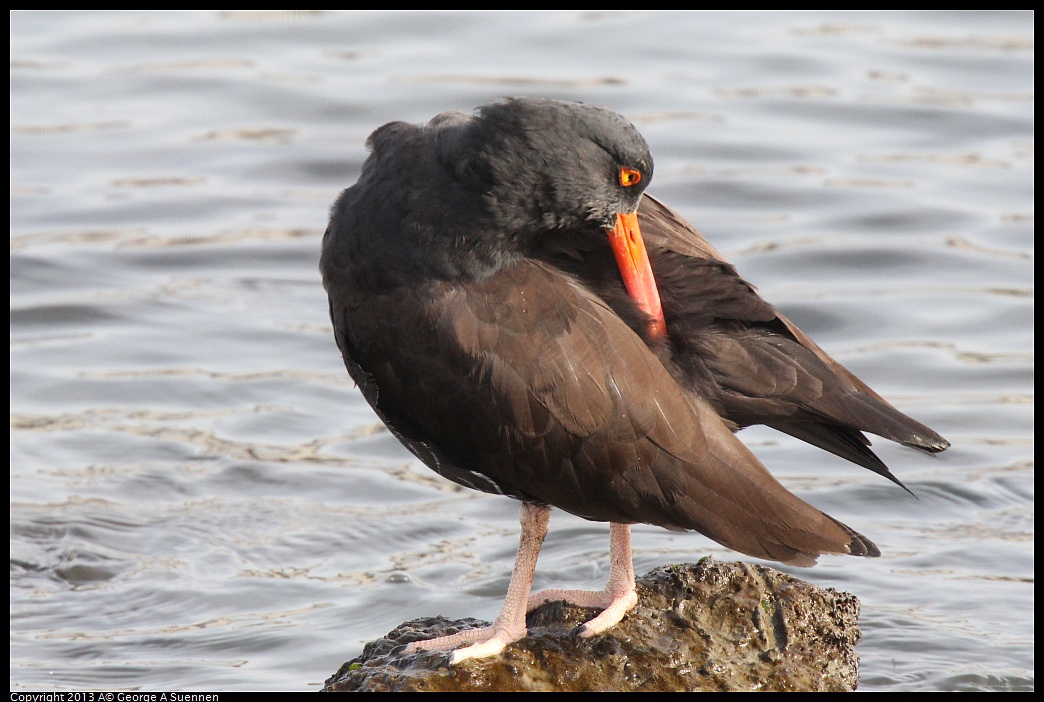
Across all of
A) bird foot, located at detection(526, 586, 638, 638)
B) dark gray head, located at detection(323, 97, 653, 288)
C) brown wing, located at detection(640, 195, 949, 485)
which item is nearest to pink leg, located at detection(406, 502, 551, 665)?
bird foot, located at detection(526, 586, 638, 638)

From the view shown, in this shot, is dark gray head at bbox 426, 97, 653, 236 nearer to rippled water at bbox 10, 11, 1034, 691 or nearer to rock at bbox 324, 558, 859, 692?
rock at bbox 324, 558, 859, 692

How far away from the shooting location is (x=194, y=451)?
36.0ft

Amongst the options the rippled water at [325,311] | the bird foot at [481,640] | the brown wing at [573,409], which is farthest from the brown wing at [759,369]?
the rippled water at [325,311]

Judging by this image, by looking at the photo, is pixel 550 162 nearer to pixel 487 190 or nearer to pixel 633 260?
pixel 487 190

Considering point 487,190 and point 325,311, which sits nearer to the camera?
point 487,190

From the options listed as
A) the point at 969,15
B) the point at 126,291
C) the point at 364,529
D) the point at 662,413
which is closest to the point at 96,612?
the point at 364,529

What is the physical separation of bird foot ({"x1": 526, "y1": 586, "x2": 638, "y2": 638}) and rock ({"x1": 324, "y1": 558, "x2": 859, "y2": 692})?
41 millimetres

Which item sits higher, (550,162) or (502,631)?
(550,162)

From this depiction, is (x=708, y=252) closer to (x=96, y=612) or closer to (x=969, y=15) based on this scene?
(x=96, y=612)

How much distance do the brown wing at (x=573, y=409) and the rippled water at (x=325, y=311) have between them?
188cm

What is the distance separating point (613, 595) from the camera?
20.4ft

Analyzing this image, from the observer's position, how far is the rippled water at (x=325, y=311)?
29.2ft

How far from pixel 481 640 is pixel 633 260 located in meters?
1.74

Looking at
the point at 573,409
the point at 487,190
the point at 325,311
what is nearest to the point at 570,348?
the point at 573,409
